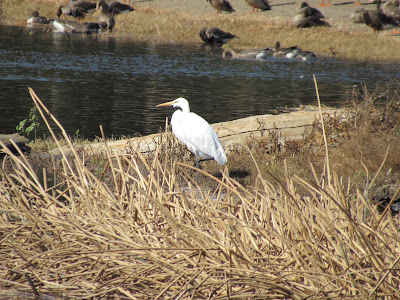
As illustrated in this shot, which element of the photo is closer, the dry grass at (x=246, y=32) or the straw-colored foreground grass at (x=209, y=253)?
the straw-colored foreground grass at (x=209, y=253)

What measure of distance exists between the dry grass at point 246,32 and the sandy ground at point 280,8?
0.66m

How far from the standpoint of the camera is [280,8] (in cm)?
4241

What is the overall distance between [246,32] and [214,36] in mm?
4127

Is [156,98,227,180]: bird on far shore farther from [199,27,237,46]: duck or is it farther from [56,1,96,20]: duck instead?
[56,1,96,20]: duck

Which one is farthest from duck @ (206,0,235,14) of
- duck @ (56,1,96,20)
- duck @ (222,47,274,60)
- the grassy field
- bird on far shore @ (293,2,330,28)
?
the grassy field

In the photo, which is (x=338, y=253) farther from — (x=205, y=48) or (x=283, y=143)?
(x=205, y=48)

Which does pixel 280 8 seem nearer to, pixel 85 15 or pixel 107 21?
pixel 107 21

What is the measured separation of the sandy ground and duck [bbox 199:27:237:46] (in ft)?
20.7

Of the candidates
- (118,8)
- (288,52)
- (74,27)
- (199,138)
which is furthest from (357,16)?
(199,138)

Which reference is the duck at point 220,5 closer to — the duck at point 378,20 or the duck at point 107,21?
the duck at point 107,21

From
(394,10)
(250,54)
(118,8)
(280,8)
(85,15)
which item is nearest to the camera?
(250,54)

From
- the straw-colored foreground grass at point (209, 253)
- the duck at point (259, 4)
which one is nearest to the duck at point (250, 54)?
the duck at point (259, 4)

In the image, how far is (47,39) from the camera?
31609mm

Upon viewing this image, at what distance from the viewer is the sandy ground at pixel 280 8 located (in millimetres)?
39125
